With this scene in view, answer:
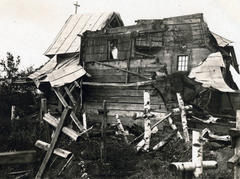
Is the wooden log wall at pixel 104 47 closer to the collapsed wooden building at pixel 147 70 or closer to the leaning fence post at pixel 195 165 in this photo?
the collapsed wooden building at pixel 147 70

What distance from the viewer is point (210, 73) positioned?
545 inches

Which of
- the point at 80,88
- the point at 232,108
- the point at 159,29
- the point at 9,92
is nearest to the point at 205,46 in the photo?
the point at 159,29

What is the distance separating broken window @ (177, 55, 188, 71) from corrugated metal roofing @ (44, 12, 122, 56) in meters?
6.97

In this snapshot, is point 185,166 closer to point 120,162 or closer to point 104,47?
point 120,162

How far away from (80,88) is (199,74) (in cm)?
702

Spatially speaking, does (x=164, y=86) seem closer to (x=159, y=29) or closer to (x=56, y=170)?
(x=159, y=29)

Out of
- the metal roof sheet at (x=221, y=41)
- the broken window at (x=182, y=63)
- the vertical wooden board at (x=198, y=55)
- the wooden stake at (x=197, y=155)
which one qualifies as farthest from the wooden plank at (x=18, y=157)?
the metal roof sheet at (x=221, y=41)

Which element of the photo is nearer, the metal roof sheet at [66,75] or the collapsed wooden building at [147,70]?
the collapsed wooden building at [147,70]

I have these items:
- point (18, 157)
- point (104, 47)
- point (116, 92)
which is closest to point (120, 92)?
point (116, 92)

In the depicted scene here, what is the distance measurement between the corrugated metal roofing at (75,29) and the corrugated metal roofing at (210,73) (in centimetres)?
865

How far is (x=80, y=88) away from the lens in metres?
16.0

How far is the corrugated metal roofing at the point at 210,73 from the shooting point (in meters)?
13.5

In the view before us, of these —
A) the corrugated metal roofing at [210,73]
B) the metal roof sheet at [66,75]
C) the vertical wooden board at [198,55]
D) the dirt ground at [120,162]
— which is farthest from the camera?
the metal roof sheet at [66,75]

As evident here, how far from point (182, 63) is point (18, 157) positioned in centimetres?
1388
